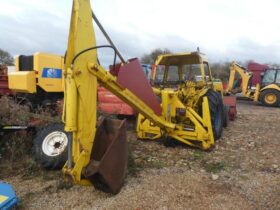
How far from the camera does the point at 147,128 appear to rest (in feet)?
19.2

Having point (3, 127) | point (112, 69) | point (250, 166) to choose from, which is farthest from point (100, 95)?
point (250, 166)

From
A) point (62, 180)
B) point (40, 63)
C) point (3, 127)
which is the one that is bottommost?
point (62, 180)

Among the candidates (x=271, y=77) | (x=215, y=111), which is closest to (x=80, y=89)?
(x=215, y=111)

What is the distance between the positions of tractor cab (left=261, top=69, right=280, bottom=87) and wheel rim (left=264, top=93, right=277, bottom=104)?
0.83m

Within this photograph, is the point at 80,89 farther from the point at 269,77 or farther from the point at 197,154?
the point at 269,77

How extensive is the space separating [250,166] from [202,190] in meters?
1.37

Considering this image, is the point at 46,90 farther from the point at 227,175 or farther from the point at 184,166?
the point at 227,175

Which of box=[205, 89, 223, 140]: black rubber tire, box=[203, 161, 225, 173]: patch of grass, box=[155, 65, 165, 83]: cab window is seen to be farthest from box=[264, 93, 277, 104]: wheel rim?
box=[203, 161, 225, 173]: patch of grass

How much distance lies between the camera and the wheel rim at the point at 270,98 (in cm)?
1402

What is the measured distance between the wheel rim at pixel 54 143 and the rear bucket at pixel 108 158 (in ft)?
2.93

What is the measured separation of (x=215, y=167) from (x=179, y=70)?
292 cm

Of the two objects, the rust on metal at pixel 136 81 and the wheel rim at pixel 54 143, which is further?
the wheel rim at pixel 54 143

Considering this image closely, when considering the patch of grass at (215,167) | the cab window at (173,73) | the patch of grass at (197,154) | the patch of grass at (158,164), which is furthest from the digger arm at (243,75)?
the patch of grass at (158,164)

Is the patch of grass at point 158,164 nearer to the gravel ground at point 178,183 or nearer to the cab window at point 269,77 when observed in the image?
the gravel ground at point 178,183
